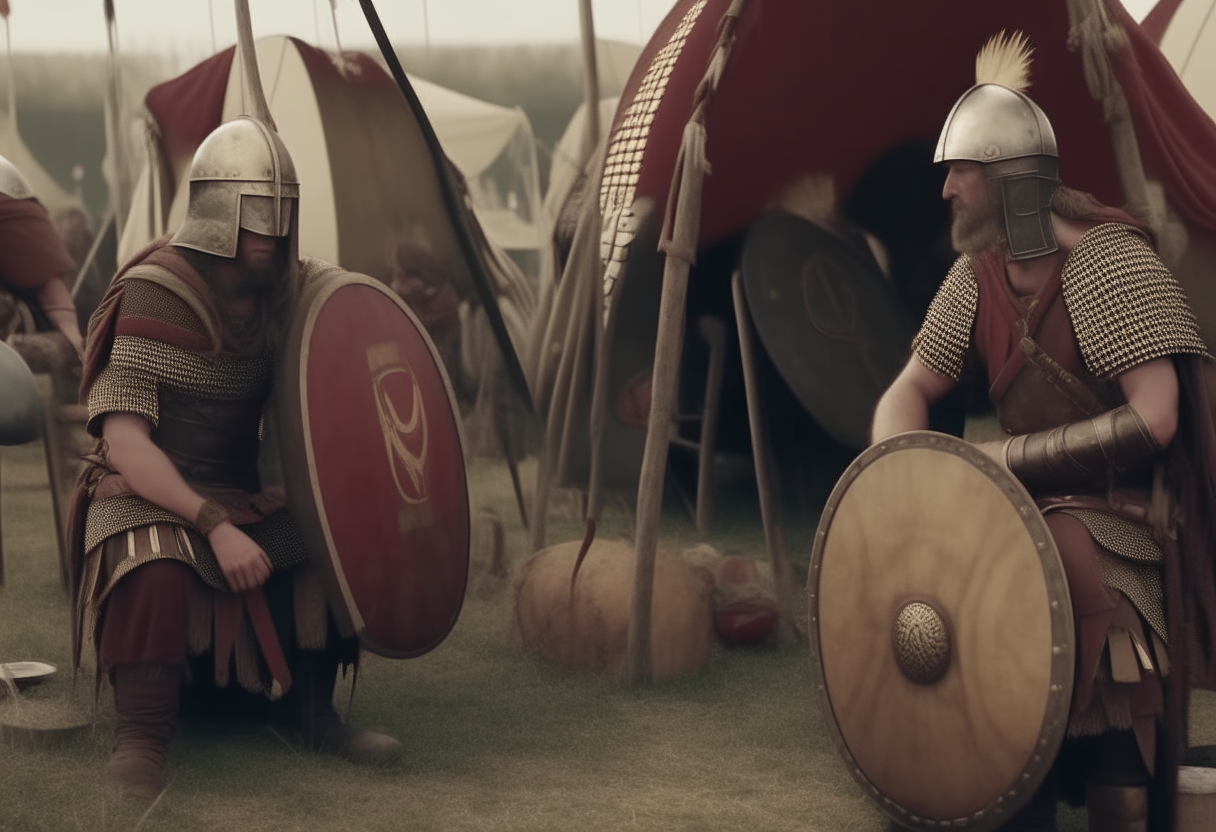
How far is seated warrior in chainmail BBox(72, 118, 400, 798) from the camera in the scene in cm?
358

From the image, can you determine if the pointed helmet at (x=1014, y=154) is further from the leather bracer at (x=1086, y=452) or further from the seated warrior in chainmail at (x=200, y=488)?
the seated warrior in chainmail at (x=200, y=488)


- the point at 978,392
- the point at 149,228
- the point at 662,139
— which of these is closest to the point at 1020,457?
the point at 662,139

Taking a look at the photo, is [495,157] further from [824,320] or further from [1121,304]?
[1121,304]

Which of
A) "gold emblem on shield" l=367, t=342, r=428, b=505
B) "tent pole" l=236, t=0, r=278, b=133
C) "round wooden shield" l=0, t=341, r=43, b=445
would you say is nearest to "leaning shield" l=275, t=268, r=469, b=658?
"gold emblem on shield" l=367, t=342, r=428, b=505

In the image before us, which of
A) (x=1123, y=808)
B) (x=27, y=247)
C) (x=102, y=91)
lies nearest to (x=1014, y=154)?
(x=1123, y=808)

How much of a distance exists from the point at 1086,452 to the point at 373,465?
1.59 m

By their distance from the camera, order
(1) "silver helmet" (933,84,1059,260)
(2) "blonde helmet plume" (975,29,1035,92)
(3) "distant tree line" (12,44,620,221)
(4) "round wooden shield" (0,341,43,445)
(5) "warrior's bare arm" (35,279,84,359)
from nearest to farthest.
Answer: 1. (1) "silver helmet" (933,84,1059,260)
2. (2) "blonde helmet plume" (975,29,1035,92)
3. (4) "round wooden shield" (0,341,43,445)
4. (5) "warrior's bare arm" (35,279,84,359)
5. (3) "distant tree line" (12,44,620,221)

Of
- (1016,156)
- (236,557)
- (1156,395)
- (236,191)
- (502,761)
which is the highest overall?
(1016,156)

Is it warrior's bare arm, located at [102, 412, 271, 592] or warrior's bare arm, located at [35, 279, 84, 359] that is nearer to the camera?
warrior's bare arm, located at [102, 412, 271, 592]

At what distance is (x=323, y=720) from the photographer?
388 cm

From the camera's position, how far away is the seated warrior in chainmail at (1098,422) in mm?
2953

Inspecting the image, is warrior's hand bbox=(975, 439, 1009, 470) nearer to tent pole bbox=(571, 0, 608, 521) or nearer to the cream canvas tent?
tent pole bbox=(571, 0, 608, 521)

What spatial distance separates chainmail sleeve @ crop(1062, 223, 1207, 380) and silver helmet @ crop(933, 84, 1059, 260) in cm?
9

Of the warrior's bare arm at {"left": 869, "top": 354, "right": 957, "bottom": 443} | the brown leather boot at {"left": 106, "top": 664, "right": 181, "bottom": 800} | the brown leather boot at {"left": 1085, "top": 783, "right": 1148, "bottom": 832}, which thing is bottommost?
the brown leather boot at {"left": 106, "top": 664, "right": 181, "bottom": 800}
